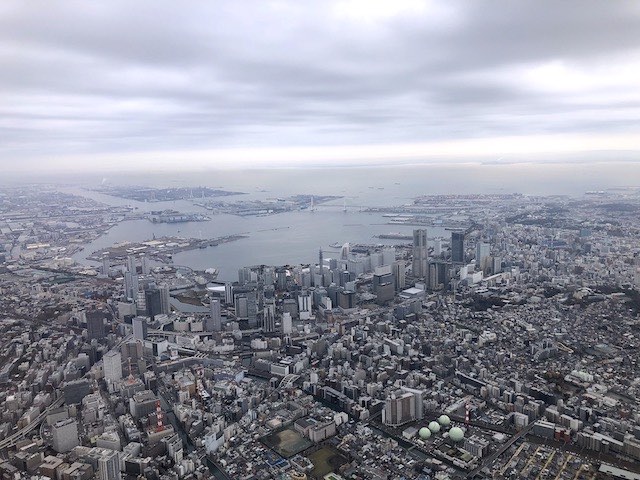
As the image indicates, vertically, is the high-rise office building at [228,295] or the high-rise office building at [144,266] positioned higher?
the high-rise office building at [144,266]

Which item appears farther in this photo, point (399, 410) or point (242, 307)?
point (242, 307)

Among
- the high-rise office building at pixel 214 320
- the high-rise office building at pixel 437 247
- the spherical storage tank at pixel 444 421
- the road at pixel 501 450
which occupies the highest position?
the high-rise office building at pixel 437 247

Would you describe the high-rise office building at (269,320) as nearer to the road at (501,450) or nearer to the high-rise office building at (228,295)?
→ the high-rise office building at (228,295)

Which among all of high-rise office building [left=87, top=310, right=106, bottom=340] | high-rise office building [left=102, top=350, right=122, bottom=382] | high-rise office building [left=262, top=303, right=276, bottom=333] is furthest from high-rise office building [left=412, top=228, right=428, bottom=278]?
high-rise office building [left=102, top=350, right=122, bottom=382]

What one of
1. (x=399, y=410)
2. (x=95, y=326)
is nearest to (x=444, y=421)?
(x=399, y=410)

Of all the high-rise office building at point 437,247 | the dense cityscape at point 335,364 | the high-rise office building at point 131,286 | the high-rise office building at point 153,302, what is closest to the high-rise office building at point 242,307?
the dense cityscape at point 335,364

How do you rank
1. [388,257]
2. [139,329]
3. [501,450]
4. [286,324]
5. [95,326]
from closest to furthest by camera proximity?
1. [501,450]
2. [95,326]
3. [139,329]
4. [286,324]
5. [388,257]

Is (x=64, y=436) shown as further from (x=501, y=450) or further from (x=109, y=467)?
(x=501, y=450)
